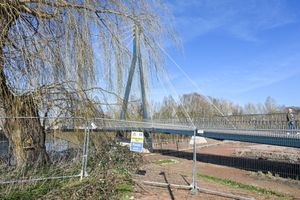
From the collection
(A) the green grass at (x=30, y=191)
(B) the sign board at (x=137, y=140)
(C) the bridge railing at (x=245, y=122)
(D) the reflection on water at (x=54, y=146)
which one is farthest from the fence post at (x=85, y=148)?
(C) the bridge railing at (x=245, y=122)

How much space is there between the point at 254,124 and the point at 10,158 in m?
21.3

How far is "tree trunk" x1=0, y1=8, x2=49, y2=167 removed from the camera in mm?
4605

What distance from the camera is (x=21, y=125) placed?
5391 millimetres

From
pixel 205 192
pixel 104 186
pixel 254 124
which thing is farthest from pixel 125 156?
pixel 254 124

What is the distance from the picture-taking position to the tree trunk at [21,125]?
4.61m

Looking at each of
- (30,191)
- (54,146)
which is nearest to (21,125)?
(54,146)

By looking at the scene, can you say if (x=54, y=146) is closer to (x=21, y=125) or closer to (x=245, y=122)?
(x=21, y=125)

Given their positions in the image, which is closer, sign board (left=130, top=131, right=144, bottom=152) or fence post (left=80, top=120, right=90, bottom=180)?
fence post (left=80, top=120, right=90, bottom=180)

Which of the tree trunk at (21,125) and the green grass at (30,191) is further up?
the tree trunk at (21,125)

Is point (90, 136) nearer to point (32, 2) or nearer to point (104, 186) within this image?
point (104, 186)

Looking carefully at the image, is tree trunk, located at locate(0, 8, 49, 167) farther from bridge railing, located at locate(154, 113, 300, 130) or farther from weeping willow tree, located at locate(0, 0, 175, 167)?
bridge railing, located at locate(154, 113, 300, 130)

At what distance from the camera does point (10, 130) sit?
5.28m

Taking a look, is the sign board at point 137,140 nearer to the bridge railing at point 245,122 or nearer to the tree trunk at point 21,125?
the tree trunk at point 21,125

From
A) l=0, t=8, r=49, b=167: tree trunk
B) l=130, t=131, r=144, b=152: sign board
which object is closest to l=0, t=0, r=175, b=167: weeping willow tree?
l=0, t=8, r=49, b=167: tree trunk
